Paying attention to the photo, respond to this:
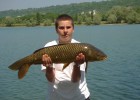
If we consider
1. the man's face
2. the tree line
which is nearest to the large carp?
the man's face

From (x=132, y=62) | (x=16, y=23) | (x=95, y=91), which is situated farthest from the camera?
(x=16, y=23)

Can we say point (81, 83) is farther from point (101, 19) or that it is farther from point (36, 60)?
point (101, 19)

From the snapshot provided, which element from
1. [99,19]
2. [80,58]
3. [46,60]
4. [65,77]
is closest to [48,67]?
[46,60]

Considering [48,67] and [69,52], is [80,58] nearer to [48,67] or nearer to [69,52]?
[69,52]

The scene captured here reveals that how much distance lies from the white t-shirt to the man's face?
0.14m

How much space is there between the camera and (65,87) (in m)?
4.04

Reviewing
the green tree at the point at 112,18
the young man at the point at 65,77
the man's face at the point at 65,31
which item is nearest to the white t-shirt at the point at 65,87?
the young man at the point at 65,77

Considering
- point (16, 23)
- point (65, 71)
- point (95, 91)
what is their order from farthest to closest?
point (16, 23)
point (95, 91)
point (65, 71)

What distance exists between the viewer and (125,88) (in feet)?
46.2

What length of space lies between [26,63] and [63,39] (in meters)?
0.50

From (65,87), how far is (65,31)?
63cm

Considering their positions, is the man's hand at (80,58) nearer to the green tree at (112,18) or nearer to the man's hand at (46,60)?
the man's hand at (46,60)

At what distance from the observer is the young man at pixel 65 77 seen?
3.99m

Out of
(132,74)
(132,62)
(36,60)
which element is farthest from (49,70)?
(132,62)
